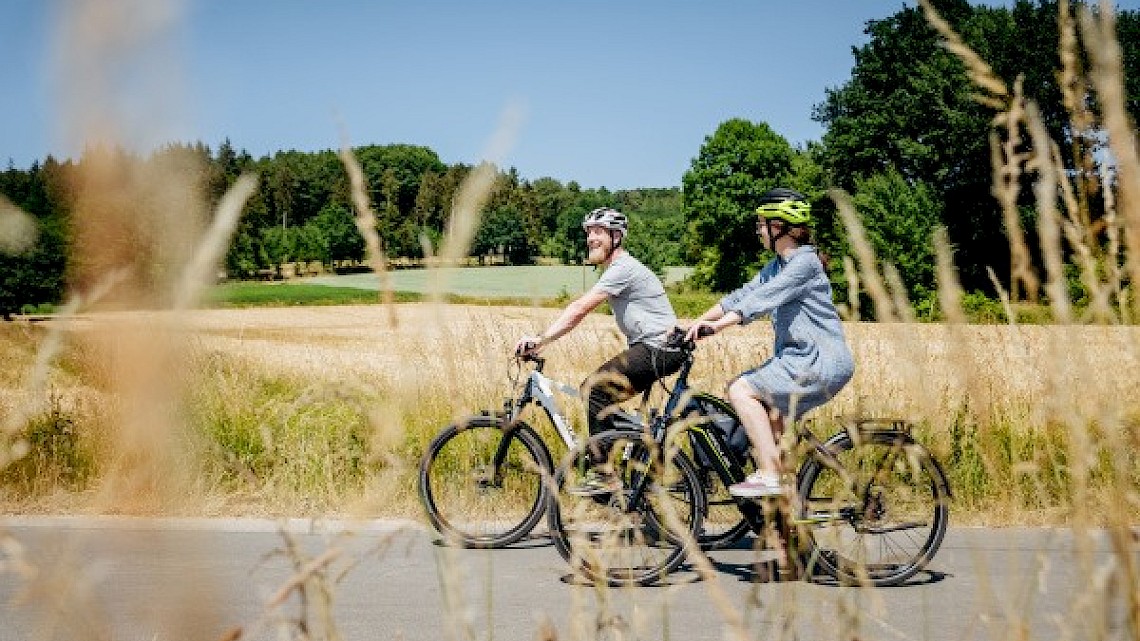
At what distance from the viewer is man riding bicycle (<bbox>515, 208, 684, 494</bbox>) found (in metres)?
5.43

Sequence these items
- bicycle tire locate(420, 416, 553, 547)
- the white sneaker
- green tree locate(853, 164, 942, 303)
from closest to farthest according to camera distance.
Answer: the white sneaker, bicycle tire locate(420, 416, 553, 547), green tree locate(853, 164, 942, 303)

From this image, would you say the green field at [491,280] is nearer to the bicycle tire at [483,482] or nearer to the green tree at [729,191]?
the bicycle tire at [483,482]

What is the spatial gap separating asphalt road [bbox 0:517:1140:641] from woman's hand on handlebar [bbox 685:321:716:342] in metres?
1.22

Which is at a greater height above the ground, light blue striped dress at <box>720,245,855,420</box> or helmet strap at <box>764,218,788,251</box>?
helmet strap at <box>764,218,788,251</box>

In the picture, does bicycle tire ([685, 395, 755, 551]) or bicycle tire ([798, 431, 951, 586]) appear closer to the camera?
bicycle tire ([798, 431, 951, 586])

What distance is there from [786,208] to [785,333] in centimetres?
67

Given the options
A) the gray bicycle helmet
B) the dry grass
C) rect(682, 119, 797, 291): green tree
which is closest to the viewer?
the dry grass

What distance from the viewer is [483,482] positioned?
5738mm

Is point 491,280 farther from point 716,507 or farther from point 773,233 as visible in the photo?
point 773,233

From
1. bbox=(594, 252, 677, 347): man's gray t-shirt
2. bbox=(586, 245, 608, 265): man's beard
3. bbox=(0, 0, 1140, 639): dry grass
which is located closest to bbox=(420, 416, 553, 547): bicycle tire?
bbox=(594, 252, 677, 347): man's gray t-shirt

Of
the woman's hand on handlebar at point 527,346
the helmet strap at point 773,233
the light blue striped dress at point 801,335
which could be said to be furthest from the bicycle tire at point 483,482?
the helmet strap at point 773,233

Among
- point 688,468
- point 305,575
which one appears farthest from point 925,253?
point 305,575

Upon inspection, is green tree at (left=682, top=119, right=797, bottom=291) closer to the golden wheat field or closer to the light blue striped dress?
the golden wheat field

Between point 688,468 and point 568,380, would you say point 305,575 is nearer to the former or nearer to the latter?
point 688,468
